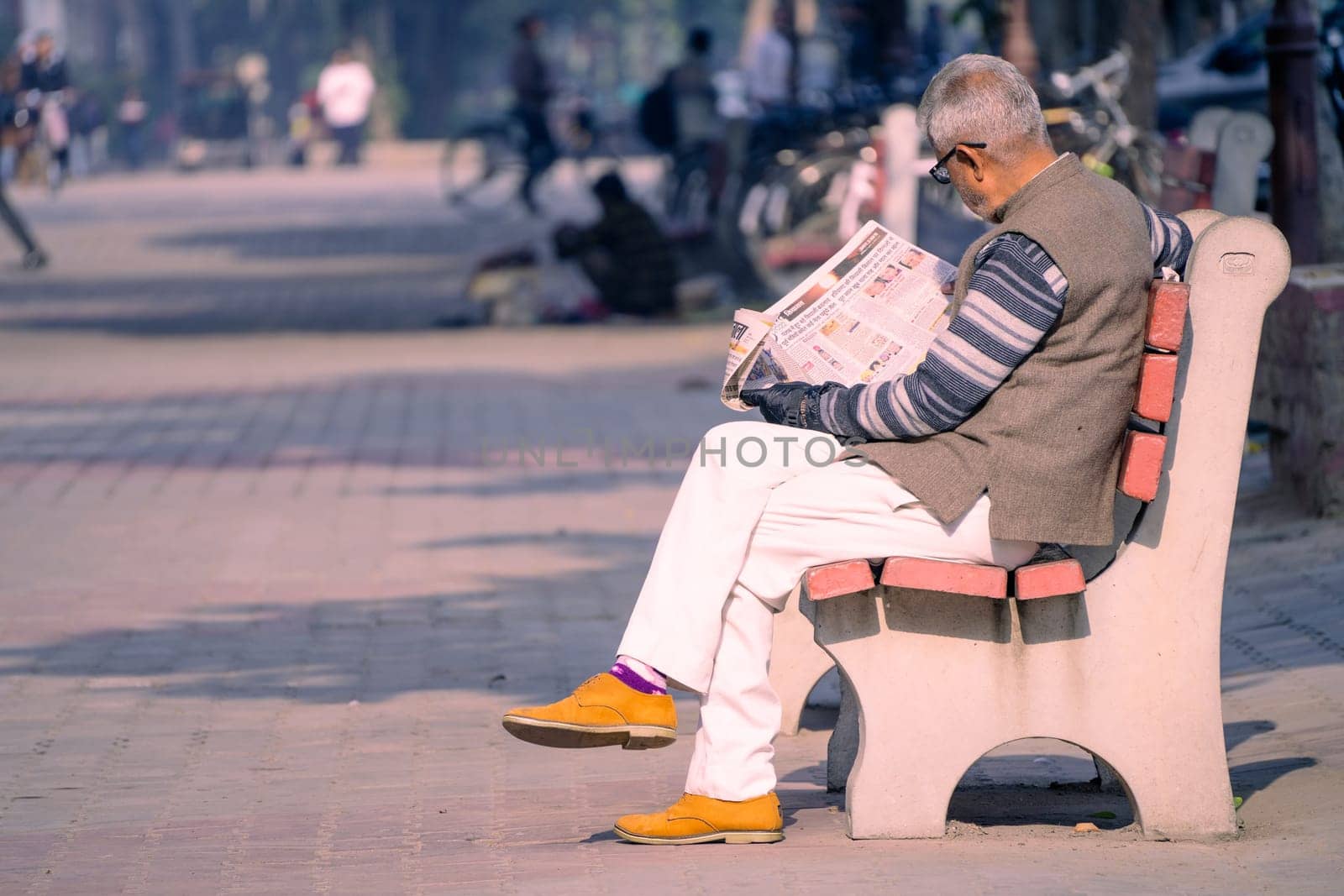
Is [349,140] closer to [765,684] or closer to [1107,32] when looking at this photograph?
[1107,32]

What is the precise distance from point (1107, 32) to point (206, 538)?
11701mm

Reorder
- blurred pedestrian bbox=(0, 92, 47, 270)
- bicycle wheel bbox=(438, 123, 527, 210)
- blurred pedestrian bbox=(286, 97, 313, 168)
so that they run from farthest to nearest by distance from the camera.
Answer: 1. blurred pedestrian bbox=(286, 97, 313, 168)
2. bicycle wheel bbox=(438, 123, 527, 210)
3. blurred pedestrian bbox=(0, 92, 47, 270)

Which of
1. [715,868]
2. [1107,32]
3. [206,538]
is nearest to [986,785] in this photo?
[715,868]

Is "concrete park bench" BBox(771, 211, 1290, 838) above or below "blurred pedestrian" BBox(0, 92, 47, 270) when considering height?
above

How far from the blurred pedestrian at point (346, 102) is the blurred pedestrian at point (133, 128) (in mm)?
6023

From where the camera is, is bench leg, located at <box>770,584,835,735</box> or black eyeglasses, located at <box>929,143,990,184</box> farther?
Answer: bench leg, located at <box>770,584,835,735</box>

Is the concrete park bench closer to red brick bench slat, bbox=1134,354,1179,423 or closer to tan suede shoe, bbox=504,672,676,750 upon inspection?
red brick bench slat, bbox=1134,354,1179,423

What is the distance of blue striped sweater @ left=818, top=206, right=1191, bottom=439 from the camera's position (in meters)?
3.76

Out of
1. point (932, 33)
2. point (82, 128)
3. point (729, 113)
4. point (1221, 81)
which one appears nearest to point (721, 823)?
point (1221, 81)

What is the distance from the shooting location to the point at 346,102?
40750 mm

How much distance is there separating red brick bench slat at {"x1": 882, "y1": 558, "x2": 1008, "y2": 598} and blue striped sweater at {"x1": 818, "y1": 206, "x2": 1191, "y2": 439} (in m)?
0.26

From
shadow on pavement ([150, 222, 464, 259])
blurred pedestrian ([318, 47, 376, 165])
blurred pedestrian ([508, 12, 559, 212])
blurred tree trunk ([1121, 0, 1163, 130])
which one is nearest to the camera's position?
blurred tree trunk ([1121, 0, 1163, 130])

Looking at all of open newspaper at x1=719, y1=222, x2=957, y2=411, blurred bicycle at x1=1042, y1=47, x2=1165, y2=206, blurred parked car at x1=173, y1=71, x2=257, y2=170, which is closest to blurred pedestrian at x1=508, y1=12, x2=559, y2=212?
blurred bicycle at x1=1042, y1=47, x2=1165, y2=206

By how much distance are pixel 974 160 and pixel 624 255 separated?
35.8 feet
